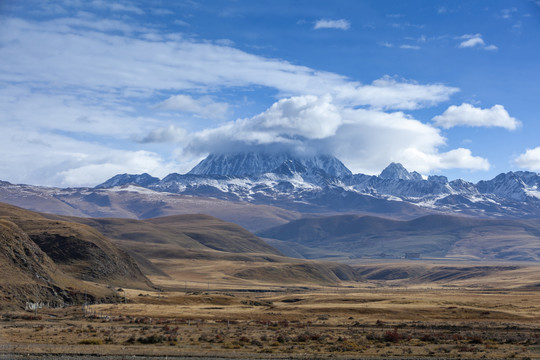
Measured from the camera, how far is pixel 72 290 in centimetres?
11281

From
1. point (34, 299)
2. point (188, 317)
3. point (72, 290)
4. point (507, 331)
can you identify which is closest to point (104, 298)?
point (72, 290)

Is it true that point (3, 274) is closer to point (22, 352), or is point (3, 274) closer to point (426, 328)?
point (22, 352)

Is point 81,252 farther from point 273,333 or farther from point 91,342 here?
point 91,342

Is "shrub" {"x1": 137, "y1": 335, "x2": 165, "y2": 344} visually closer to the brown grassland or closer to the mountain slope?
the brown grassland

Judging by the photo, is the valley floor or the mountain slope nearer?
the valley floor

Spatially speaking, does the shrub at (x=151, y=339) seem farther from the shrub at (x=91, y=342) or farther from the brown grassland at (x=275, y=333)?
the shrub at (x=91, y=342)

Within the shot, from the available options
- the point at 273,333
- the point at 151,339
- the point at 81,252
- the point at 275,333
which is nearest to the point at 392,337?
the point at 275,333

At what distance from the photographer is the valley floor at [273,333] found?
181 ft

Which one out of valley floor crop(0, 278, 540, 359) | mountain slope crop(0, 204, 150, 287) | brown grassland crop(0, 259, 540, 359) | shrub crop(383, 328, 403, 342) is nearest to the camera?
valley floor crop(0, 278, 540, 359)

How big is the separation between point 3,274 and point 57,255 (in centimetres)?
5712

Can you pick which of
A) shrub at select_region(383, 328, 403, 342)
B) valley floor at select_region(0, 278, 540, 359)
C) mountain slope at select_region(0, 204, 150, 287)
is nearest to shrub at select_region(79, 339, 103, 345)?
valley floor at select_region(0, 278, 540, 359)

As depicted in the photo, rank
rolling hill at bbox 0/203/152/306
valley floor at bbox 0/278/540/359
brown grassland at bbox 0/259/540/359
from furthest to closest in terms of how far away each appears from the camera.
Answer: rolling hill at bbox 0/203/152/306 < brown grassland at bbox 0/259/540/359 < valley floor at bbox 0/278/540/359

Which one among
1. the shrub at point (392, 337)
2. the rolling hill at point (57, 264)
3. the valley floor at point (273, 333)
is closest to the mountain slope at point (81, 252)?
the rolling hill at point (57, 264)

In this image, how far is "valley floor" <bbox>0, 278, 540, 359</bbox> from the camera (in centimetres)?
5516
